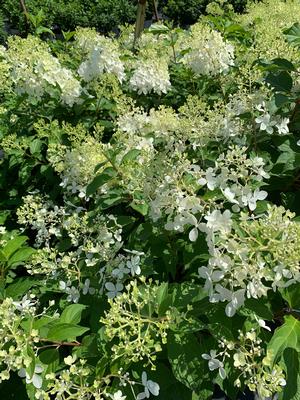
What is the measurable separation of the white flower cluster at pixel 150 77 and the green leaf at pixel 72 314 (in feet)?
3.97

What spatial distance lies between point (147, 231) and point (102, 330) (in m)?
0.33

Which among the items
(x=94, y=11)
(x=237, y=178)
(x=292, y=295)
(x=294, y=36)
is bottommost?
(x=94, y=11)

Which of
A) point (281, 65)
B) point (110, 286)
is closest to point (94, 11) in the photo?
point (281, 65)

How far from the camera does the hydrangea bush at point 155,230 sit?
1035 millimetres

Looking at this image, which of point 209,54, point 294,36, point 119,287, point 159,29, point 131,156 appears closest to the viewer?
point 119,287

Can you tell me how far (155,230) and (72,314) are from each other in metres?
0.35

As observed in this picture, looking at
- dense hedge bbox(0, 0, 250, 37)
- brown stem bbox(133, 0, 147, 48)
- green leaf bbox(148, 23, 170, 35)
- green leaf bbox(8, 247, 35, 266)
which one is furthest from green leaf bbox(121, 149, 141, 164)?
dense hedge bbox(0, 0, 250, 37)

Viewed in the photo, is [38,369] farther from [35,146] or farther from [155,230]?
[35,146]

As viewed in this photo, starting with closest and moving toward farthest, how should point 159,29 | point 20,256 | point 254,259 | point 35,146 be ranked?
point 254,259 < point 20,256 < point 35,146 < point 159,29

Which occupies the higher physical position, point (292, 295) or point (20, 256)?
point (292, 295)

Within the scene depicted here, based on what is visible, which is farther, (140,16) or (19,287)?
(140,16)

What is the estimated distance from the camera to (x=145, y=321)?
1.07m

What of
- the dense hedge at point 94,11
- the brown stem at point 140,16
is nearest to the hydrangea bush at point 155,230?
the brown stem at point 140,16

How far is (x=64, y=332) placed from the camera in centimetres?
120
